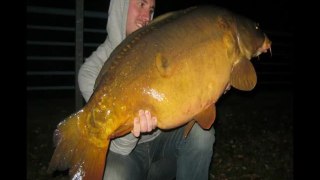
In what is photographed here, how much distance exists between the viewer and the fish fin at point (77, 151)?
224 centimetres

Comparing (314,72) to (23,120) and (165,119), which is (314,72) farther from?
(23,120)

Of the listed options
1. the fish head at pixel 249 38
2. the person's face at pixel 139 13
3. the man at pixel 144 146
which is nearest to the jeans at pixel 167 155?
the man at pixel 144 146

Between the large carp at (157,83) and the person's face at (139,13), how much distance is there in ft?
1.48

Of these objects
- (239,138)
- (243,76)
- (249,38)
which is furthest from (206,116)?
(239,138)

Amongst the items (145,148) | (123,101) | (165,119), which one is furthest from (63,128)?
(145,148)

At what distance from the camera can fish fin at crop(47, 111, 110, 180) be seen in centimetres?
224

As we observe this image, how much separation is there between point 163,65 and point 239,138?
130 inches

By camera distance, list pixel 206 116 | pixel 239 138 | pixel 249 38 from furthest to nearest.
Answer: pixel 239 138 → pixel 249 38 → pixel 206 116

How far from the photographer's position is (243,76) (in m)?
2.45

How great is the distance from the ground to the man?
1358 millimetres

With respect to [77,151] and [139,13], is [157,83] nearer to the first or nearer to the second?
[77,151]

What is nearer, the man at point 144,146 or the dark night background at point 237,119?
the man at point 144,146

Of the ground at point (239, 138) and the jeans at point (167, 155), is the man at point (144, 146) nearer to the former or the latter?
the jeans at point (167, 155)

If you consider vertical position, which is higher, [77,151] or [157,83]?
[157,83]
